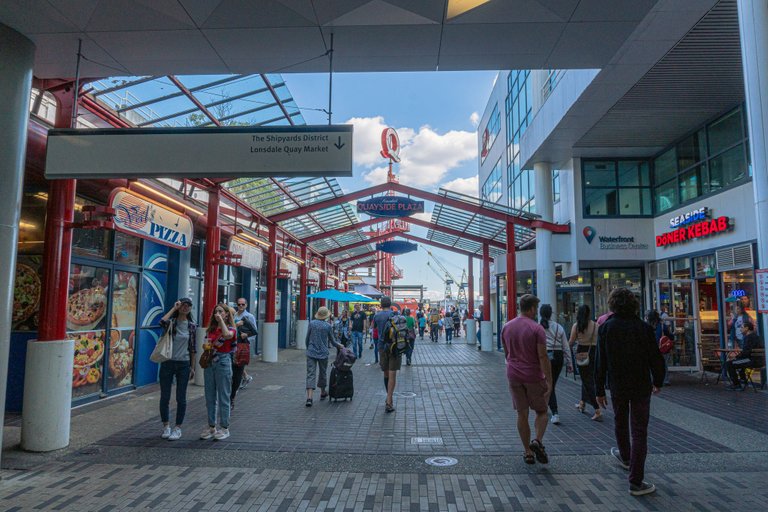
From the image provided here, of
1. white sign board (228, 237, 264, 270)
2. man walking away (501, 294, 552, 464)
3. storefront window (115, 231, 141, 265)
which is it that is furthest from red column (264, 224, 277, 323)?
man walking away (501, 294, 552, 464)

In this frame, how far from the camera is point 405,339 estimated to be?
7.77 meters

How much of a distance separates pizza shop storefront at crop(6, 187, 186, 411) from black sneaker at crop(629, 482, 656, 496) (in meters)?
7.60

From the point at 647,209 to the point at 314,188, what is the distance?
9.96 m

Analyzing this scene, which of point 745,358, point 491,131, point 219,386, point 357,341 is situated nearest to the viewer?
point 219,386

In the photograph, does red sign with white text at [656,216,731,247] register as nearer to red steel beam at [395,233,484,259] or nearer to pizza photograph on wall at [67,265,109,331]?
red steel beam at [395,233,484,259]

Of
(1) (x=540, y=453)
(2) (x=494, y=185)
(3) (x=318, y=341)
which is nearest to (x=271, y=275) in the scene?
(3) (x=318, y=341)

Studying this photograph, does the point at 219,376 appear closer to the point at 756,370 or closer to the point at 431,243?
the point at 756,370

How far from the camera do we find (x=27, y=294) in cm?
781

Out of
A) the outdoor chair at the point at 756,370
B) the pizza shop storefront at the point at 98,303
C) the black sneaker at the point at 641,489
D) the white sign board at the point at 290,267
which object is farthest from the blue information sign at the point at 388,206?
the black sneaker at the point at 641,489

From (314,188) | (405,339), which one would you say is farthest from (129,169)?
(314,188)

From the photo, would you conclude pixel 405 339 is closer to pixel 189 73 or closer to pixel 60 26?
pixel 189 73

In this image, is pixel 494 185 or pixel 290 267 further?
pixel 494 185

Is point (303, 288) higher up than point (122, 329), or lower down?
higher up

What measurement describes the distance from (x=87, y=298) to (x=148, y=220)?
178cm
